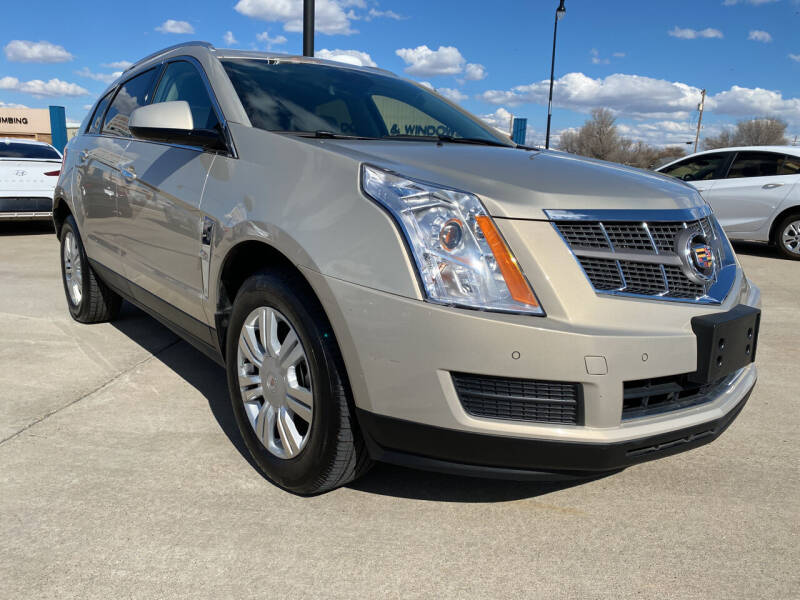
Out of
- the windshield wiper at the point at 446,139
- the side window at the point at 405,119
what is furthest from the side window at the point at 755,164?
the side window at the point at 405,119

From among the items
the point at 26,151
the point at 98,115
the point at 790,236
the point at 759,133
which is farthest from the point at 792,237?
the point at 759,133

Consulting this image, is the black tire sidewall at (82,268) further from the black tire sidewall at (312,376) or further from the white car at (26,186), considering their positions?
the white car at (26,186)

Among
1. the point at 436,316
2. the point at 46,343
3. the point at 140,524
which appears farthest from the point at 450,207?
the point at 46,343

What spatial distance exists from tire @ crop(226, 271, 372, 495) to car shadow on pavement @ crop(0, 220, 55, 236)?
929 centimetres

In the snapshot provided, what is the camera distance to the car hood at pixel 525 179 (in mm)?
1987

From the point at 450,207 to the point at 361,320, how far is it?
418mm

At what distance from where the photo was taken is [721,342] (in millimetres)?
2047

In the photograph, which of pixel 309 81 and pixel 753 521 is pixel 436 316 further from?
pixel 309 81

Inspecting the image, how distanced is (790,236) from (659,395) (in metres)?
8.16

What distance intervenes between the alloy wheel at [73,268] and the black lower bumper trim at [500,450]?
3340mm

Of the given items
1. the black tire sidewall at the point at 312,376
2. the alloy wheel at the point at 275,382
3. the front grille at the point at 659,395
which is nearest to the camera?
the front grille at the point at 659,395

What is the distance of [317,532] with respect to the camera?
2201 mm

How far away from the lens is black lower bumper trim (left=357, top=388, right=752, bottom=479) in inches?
76.2

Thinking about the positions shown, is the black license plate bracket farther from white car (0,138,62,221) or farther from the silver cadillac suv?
white car (0,138,62,221)
